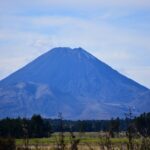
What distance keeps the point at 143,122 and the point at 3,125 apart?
87.6ft

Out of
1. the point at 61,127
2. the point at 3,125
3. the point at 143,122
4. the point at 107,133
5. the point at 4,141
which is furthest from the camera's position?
the point at 143,122

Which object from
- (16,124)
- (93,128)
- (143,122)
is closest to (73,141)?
(16,124)

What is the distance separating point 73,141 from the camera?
13.1 m

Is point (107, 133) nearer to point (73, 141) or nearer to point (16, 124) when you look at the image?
point (73, 141)

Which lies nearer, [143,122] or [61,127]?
[61,127]

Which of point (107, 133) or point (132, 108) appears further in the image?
point (107, 133)

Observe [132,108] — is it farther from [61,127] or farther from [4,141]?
[4,141]

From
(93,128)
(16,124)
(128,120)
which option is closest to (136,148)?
(128,120)

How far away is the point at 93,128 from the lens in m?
147

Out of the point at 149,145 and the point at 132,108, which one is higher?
the point at 132,108

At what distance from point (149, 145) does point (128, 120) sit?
77.6 inches

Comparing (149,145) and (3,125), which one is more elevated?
(3,125)

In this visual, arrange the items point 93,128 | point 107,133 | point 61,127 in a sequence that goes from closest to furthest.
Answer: point 61,127, point 107,133, point 93,128

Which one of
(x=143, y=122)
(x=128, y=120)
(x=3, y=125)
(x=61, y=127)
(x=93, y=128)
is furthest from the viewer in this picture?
(x=93, y=128)
